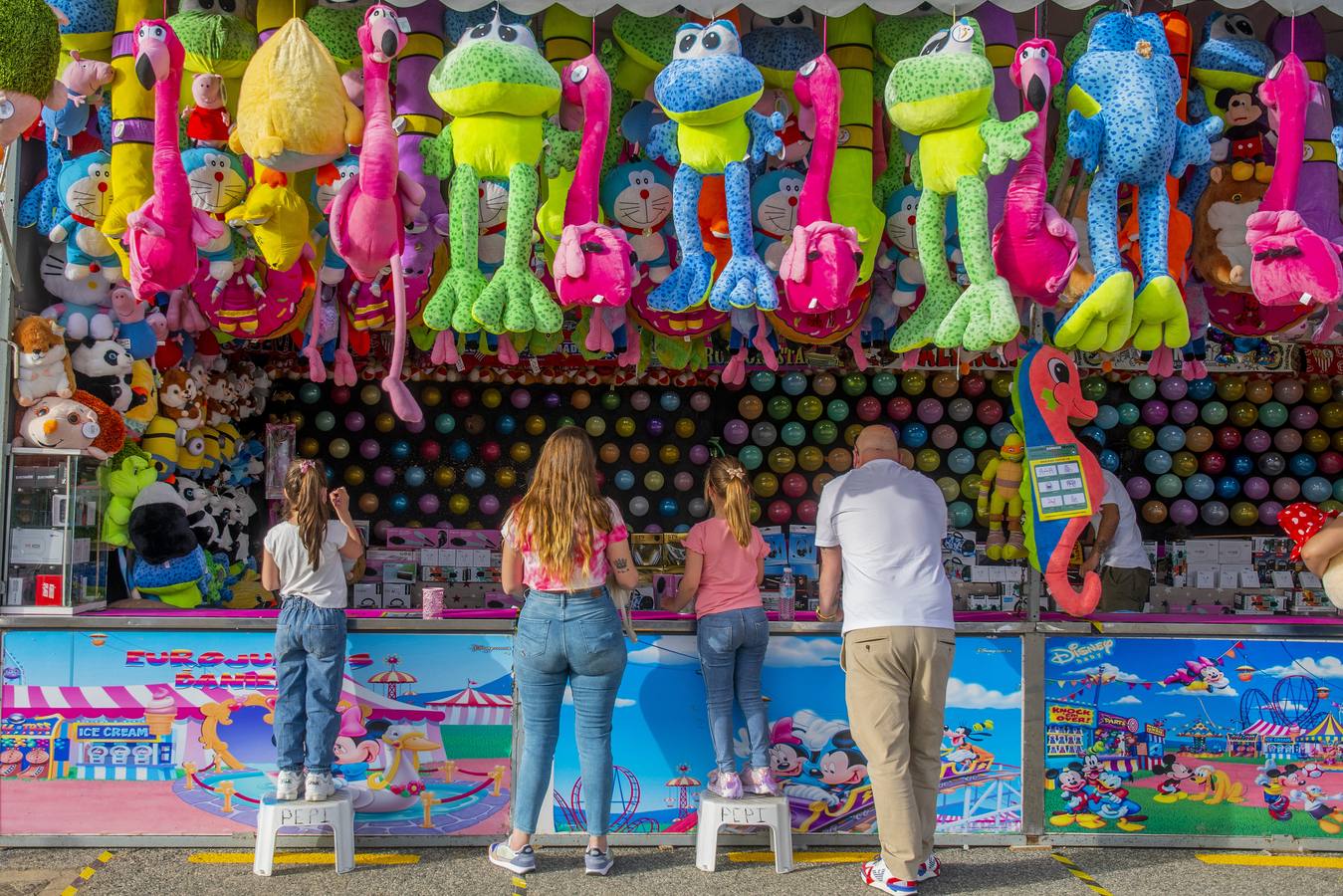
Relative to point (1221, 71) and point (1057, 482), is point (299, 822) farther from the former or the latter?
point (1221, 71)

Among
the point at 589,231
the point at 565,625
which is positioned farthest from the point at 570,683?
the point at 589,231

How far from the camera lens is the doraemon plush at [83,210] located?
155 inches

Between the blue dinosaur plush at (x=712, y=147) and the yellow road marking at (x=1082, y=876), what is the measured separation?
2.05 m

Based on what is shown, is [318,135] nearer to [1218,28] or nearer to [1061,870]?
[1218,28]

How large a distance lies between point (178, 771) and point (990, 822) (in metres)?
2.75

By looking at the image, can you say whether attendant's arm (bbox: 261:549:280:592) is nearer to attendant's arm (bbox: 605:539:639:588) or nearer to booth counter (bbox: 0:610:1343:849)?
booth counter (bbox: 0:610:1343:849)

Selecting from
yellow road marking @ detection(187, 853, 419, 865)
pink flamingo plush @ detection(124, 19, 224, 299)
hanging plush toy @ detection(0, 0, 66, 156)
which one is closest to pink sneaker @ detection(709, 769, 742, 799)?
yellow road marking @ detection(187, 853, 419, 865)

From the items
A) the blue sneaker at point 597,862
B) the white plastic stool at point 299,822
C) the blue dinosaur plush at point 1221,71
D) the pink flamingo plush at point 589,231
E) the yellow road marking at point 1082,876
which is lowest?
the yellow road marking at point 1082,876

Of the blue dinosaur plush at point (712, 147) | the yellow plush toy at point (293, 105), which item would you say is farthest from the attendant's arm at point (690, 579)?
the yellow plush toy at point (293, 105)

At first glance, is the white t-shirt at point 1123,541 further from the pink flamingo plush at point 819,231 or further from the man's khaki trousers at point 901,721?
the pink flamingo plush at point 819,231

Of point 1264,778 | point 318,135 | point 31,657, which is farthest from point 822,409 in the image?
point 31,657

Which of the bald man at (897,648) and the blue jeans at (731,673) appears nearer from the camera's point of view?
the bald man at (897,648)

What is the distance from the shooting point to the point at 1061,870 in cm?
370

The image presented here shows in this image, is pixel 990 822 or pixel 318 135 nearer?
pixel 318 135
